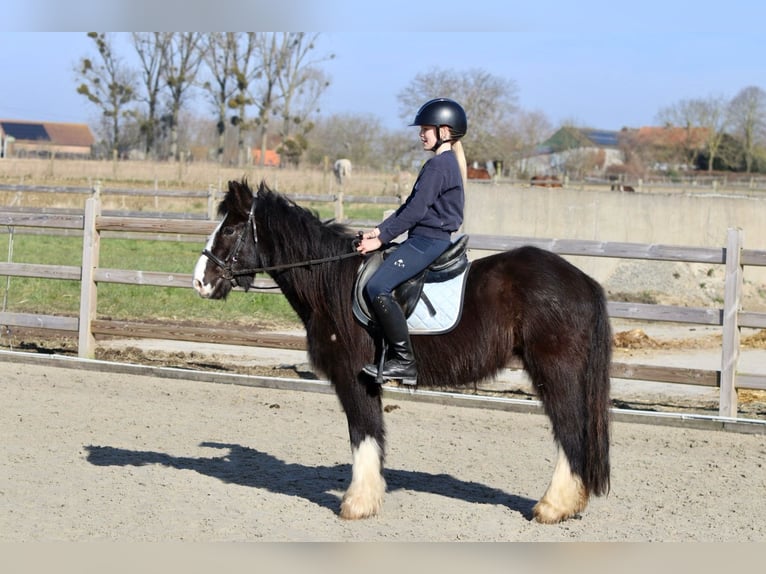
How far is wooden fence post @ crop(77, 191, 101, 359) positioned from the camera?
10648mm

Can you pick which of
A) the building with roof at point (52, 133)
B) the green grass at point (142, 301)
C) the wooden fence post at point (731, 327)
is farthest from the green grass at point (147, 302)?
the building with roof at point (52, 133)

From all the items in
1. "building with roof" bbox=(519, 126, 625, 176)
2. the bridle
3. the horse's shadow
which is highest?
"building with roof" bbox=(519, 126, 625, 176)

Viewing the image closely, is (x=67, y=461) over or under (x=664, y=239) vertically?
under

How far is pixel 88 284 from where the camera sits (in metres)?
10.7

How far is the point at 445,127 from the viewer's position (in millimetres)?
5551

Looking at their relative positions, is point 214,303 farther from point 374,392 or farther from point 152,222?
point 374,392

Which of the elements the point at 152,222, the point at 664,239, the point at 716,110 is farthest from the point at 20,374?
the point at 716,110

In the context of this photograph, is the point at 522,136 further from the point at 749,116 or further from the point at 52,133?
the point at 52,133

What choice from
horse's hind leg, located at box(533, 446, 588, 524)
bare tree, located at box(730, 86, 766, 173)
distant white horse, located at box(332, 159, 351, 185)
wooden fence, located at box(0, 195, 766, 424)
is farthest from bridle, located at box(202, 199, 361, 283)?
bare tree, located at box(730, 86, 766, 173)

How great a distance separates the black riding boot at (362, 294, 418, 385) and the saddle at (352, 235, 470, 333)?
9 cm

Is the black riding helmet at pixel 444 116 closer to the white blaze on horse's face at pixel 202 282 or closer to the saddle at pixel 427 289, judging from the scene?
the saddle at pixel 427 289

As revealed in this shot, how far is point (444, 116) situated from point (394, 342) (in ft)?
4.40

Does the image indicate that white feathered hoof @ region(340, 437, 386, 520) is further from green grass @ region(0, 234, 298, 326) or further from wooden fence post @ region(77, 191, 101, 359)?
green grass @ region(0, 234, 298, 326)

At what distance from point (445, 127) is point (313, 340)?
150 centimetres
